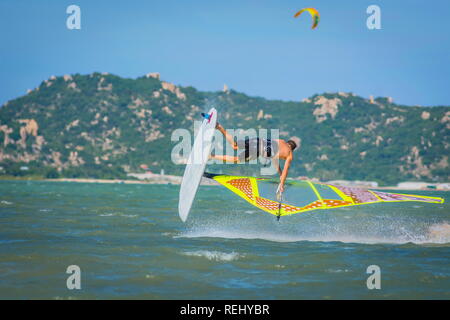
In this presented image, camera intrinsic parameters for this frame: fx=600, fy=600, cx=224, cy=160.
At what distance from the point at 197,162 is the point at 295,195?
332 centimetres

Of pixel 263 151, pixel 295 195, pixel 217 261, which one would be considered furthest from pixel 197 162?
pixel 295 195

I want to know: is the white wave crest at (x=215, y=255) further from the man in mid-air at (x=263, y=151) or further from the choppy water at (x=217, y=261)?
the man in mid-air at (x=263, y=151)

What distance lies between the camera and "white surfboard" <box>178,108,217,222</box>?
14.0m

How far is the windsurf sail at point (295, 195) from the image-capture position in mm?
15875

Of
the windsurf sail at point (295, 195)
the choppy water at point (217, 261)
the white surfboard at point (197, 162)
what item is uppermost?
the white surfboard at point (197, 162)

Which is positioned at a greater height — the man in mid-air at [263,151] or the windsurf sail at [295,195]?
the man in mid-air at [263,151]

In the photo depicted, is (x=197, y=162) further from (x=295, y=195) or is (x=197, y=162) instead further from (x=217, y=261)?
(x=295, y=195)

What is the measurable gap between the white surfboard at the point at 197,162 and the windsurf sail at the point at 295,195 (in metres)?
0.96

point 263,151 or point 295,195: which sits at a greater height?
point 263,151

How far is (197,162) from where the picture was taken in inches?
567

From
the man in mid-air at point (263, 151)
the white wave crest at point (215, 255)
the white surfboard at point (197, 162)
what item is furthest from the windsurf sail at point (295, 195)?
the white wave crest at point (215, 255)

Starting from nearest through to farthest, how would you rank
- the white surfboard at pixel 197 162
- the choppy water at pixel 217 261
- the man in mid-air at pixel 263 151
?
1. the choppy water at pixel 217 261
2. the white surfboard at pixel 197 162
3. the man in mid-air at pixel 263 151

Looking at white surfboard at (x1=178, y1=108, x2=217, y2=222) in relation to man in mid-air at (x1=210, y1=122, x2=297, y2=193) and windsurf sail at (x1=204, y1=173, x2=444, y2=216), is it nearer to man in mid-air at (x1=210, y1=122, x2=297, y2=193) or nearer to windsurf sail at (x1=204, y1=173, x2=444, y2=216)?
man in mid-air at (x1=210, y1=122, x2=297, y2=193)
